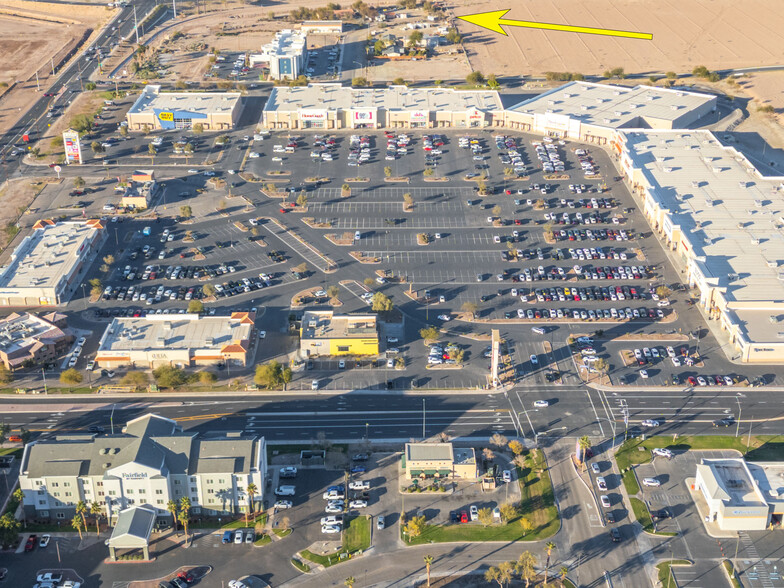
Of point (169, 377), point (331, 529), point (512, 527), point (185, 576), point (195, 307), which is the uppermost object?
point (512, 527)

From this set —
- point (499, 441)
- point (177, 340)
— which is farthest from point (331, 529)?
point (177, 340)

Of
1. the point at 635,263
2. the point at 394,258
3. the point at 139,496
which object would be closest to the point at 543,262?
the point at 635,263

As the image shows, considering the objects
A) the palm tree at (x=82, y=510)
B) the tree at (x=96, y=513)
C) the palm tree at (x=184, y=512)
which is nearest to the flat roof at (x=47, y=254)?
the palm tree at (x=82, y=510)

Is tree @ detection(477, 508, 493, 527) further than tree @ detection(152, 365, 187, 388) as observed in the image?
No

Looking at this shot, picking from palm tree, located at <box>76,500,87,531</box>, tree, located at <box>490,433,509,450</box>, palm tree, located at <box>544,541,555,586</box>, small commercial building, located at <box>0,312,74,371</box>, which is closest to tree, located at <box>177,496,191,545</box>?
palm tree, located at <box>76,500,87,531</box>

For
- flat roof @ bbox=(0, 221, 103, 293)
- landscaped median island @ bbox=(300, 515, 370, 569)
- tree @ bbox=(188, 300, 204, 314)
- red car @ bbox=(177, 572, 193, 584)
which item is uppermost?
landscaped median island @ bbox=(300, 515, 370, 569)

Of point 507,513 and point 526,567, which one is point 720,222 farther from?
point 526,567

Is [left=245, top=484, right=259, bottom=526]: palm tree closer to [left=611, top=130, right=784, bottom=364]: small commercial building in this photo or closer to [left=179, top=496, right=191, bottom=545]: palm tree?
[left=179, top=496, right=191, bottom=545]: palm tree

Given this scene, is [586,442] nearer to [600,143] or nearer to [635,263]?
[635,263]
